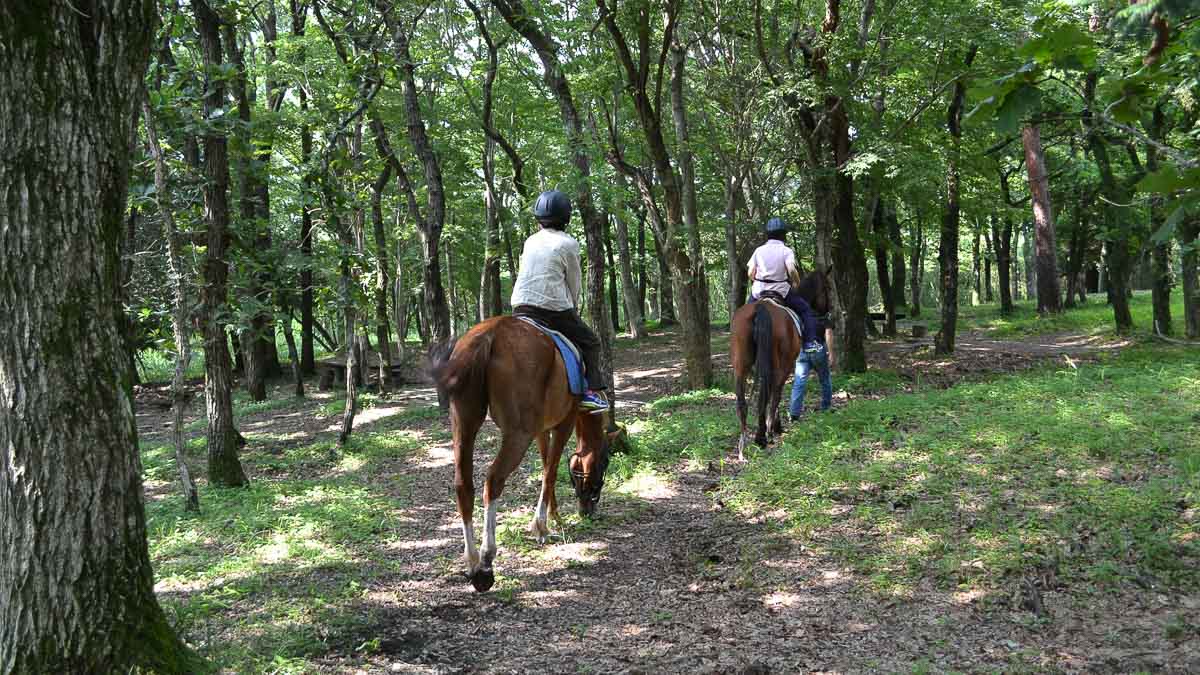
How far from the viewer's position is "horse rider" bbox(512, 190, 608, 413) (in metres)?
5.88

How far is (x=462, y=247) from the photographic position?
27.6m

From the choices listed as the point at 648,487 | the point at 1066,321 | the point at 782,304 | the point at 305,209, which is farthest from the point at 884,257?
the point at 648,487

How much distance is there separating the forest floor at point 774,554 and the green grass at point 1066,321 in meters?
9.96

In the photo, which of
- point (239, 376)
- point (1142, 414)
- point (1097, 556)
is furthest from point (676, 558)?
point (239, 376)

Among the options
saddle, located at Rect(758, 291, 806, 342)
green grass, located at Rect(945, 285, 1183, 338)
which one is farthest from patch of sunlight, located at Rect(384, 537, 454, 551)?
green grass, located at Rect(945, 285, 1183, 338)

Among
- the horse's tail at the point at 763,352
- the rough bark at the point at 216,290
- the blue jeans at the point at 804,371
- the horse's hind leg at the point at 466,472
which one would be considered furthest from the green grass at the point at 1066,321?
the rough bark at the point at 216,290

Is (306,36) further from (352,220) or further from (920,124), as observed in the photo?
(920,124)

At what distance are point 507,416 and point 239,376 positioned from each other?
85.8ft

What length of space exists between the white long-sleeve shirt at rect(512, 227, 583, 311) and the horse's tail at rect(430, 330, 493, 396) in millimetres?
738

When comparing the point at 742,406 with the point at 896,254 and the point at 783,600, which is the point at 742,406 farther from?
the point at 896,254

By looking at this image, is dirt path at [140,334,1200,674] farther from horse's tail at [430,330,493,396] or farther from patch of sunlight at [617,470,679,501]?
horse's tail at [430,330,493,396]

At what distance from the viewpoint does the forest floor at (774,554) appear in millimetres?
4016

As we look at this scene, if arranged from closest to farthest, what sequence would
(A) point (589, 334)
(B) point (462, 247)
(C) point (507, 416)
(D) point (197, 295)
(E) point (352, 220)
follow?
1. (C) point (507, 416)
2. (A) point (589, 334)
3. (D) point (197, 295)
4. (E) point (352, 220)
5. (B) point (462, 247)

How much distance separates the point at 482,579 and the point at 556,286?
2324mm
